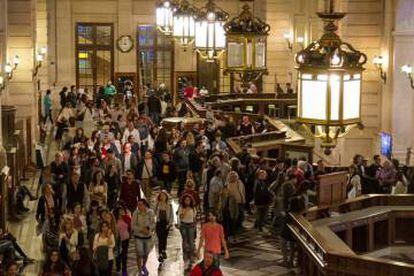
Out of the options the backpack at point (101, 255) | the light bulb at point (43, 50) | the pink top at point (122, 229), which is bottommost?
the backpack at point (101, 255)

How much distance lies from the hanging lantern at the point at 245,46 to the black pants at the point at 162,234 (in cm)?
461

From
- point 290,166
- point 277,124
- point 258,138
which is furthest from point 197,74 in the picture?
point 290,166

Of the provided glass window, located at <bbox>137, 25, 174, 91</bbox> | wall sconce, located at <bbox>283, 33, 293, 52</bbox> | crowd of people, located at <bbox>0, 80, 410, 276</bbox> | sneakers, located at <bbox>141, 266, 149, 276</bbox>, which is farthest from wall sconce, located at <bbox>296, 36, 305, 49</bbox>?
sneakers, located at <bbox>141, 266, 149, 276</bbox>

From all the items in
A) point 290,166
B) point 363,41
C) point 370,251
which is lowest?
point 370,251

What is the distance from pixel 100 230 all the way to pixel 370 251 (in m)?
5.40

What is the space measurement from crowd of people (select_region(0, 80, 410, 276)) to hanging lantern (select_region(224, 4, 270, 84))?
2.18 meters

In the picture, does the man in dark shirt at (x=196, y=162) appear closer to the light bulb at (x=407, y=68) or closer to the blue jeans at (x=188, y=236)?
the blue jeans at (x=188, y=236)

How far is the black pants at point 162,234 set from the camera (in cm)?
1560

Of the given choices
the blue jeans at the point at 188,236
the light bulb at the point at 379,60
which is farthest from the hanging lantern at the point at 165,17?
the blue jeans at the point at 188,236

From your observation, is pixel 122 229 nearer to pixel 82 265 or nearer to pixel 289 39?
pixel 82 265

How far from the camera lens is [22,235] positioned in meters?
18.1

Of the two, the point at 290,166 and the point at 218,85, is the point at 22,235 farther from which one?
the point at 218,85

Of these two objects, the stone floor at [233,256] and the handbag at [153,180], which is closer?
the stone floor at [233,256]

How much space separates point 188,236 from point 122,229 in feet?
3.86
